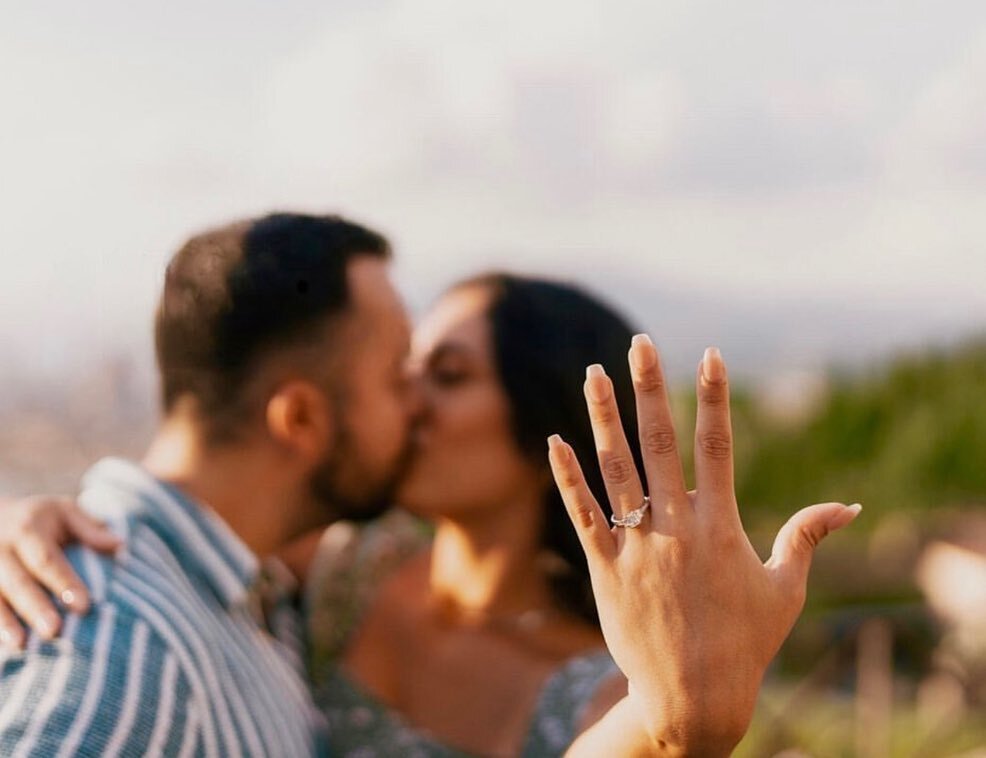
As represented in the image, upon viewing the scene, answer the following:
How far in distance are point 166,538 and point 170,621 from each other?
0.26 metres

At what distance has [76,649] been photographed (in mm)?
1673

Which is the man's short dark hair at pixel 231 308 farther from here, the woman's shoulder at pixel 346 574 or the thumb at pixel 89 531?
the woman's shoulder at pixel 346 574

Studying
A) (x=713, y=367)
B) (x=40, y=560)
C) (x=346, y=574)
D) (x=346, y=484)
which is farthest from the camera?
(x=346, y=574)

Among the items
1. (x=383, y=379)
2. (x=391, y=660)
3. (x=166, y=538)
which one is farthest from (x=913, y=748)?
(x=166, y=538)

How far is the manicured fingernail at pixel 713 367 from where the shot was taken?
1.36 metres

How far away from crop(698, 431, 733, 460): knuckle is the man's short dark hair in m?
1.05

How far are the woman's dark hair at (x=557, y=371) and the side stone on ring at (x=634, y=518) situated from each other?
1.28 meters

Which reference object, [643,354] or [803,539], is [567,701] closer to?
[803,539]

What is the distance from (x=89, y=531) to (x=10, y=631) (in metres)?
0.23

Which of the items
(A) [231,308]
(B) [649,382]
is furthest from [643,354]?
(A) [231,308]

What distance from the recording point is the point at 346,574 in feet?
9.76

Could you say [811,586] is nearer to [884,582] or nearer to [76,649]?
[884,582]

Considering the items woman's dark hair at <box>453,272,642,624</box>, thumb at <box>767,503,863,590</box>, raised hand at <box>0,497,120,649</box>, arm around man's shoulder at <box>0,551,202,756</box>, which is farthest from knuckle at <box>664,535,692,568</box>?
woman's dark hair at <box>453,272,642,624</box>

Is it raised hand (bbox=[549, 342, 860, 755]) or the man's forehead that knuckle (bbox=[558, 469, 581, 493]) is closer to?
raised hand (bbox=[549, 342, 860, 755])
